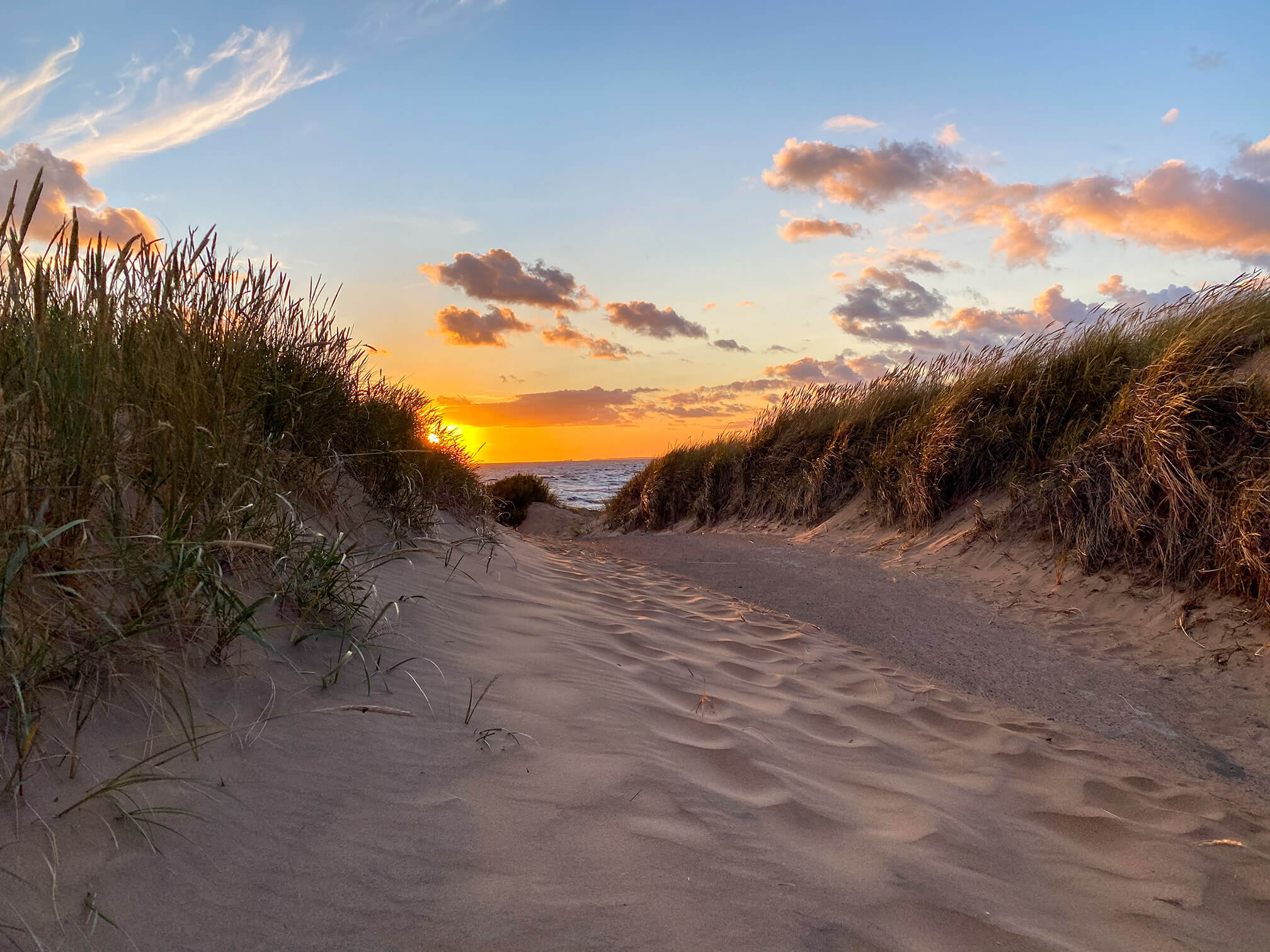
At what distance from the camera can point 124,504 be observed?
6.81 ft

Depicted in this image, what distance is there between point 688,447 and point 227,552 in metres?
11.1

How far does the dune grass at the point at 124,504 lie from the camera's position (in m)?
1.59

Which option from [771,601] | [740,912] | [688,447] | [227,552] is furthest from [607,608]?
[688,447]

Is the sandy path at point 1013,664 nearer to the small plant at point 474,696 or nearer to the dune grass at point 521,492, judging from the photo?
the small plant at point 474,696

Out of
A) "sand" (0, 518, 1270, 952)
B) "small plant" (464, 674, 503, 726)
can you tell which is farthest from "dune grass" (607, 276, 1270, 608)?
"small plant" (464, 674, 503, 726)

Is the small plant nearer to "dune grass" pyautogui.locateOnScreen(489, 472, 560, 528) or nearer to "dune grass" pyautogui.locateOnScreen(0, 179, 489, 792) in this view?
"dune grass" pyautogui.locateOnScreen(0, 179, 489, 792)

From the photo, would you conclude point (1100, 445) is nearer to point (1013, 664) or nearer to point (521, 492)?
point (1013, 664)

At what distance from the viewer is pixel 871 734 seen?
8.99 feet

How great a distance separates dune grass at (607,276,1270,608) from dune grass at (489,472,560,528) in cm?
618

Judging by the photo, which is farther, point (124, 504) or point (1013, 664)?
point (1013, 664)

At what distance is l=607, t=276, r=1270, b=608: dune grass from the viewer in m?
4.36

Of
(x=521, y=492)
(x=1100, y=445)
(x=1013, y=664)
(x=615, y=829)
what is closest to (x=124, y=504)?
(x=615, y=829)

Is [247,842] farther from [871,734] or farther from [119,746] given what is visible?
[871,734]

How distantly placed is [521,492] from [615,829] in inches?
550
